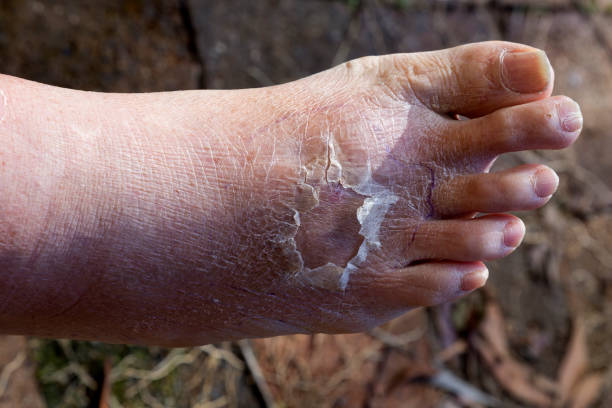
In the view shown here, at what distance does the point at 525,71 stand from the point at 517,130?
3.8 inches

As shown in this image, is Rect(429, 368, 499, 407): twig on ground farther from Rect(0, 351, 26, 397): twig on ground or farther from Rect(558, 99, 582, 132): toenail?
Rect(0, 351, 26, 397): twig on ground

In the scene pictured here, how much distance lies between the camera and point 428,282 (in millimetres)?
976

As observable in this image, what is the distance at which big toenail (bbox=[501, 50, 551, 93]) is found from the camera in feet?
2.91

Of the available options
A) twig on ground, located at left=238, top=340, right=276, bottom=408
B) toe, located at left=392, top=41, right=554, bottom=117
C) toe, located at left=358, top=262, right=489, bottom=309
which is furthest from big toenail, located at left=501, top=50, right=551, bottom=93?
twig on ground, located at left=238, top=340, right=276, bottom=408

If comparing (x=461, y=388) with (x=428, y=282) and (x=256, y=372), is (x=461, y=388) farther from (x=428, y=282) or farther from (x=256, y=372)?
(x=428, y=282)

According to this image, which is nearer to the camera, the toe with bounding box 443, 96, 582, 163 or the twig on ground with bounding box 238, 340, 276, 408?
the toe with bounding box 443, 96, 582, 163

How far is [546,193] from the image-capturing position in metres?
0.91

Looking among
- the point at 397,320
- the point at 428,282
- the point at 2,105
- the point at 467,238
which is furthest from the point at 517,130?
the point at 397,320

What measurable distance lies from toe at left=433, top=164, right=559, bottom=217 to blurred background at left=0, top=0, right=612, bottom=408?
2.50 ft

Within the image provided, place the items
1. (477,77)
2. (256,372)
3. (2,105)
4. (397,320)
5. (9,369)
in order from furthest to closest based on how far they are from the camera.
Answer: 1. (397,320)
2. (256,372)
3. (9,369)
4. (477,77)
5. (2,105)

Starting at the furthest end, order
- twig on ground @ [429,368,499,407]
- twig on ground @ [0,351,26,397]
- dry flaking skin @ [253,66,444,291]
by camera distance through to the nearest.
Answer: twig on ground @ [429,368,499,407] < twig on ground @ [0,351,26,397] < dry flaking skin @ [253,66,444,291]

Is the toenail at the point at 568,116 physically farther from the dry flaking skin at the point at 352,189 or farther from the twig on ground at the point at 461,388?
the twig on ground at the point at 461,388

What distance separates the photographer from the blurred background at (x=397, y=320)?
1379 millimetres

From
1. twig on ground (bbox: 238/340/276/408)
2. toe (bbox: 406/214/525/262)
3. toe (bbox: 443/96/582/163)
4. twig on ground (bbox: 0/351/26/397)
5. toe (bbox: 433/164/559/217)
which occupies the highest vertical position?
toe (bbox: 443/96/582/163)
